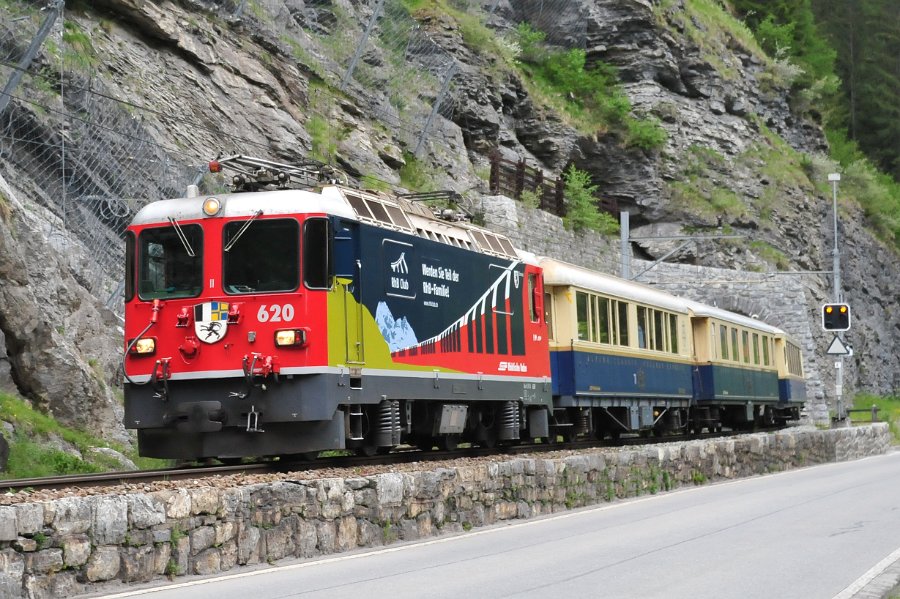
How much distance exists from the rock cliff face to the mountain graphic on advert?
4826 millimetres

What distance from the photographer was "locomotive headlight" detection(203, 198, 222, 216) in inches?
577

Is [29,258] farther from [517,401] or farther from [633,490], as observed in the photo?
[633,490]

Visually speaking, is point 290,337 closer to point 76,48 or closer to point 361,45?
point 76,48

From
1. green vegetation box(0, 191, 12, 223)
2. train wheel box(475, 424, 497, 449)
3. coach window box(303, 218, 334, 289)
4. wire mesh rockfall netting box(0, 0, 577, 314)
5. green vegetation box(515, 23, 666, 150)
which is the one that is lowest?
train wheel box(475, 424, 497, 449)

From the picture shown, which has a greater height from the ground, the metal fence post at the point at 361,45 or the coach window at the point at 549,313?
the metal fence post at the point at 361,45

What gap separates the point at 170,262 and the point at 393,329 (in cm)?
Result: 290

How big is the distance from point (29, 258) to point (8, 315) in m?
1.31

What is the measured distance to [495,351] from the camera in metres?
18.6

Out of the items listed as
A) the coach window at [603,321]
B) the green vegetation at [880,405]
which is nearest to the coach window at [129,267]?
the coach window at [603,321]

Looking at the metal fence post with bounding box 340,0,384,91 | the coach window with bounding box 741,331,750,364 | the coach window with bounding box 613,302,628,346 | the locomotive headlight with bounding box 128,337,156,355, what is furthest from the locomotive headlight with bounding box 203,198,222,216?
the coach window with bounding box 741,331,750,364

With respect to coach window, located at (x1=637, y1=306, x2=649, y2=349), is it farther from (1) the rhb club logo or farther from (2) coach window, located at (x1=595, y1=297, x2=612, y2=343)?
(1) the rhb club logo

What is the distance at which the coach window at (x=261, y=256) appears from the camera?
14.3 m

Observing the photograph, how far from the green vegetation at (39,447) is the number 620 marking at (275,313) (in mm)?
3333

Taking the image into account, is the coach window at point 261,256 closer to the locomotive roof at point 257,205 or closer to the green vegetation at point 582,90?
the locomotive roof at point 257,205
